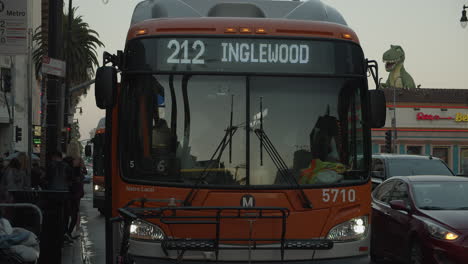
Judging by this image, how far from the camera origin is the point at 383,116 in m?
8.26

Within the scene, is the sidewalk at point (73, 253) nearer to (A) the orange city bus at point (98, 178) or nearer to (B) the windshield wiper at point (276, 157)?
(B) the windshield wiper at point (276, 157)

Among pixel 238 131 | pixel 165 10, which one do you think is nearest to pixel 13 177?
pixel 165 10

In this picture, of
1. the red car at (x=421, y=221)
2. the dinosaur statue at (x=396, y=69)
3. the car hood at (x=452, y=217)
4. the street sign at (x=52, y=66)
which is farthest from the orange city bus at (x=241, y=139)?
the dinosaur statue at (x=396, y=69)

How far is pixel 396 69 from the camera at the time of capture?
276 feet

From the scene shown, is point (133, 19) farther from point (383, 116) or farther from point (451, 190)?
point (451, 190)

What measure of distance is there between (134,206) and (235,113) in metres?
1.33

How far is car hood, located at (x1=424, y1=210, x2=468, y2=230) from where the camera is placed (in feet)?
33.9

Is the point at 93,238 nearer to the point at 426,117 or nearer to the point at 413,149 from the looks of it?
the point at 413,149

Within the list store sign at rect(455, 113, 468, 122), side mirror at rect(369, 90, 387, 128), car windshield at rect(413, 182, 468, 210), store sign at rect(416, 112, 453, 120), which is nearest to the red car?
car windshield at rect(413, 182, 468, 210)

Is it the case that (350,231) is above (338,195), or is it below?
below

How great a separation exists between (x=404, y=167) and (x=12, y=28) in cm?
1084

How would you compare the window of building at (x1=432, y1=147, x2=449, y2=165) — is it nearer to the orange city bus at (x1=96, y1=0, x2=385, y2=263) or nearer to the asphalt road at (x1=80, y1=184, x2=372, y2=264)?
the asphalt road at (x1=80, y1=184, x2=372, y2=264)

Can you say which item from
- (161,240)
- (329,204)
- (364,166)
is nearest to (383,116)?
(364,166)

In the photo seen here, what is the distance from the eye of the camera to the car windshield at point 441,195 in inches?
447
